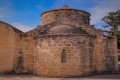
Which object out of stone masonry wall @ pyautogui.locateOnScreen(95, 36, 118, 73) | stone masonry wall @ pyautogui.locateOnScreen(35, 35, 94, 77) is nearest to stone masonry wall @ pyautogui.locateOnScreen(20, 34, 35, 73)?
stone masonry wall @ pyautogui.locateOnScreen(35, 35, 94, 77)

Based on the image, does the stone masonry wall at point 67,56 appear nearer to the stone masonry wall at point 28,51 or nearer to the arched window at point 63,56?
the arched window at point 63,56

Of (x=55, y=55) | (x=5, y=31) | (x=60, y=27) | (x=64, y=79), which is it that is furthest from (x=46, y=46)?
(x=5, y=31)

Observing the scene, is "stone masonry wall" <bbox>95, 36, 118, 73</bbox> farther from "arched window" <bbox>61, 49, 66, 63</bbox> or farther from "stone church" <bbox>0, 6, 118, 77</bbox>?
"arched window" <bbox>61, 49, 66, 63</bbox>

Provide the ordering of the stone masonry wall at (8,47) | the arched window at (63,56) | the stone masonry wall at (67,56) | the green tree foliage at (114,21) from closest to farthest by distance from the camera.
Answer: the stone masonry wall at (67,56), the arched window at (63,56), the stone masonry wall at (8,47), the green tree foliage at (114,21)

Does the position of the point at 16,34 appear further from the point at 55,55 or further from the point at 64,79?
the point at 64,79

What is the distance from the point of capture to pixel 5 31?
46.0 feet

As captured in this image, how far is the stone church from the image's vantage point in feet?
39.4

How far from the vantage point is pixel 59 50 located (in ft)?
39.6

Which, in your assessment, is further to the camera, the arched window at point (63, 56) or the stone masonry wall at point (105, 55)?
the stone masonry wall at point (105, 55)

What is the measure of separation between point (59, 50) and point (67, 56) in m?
0.67

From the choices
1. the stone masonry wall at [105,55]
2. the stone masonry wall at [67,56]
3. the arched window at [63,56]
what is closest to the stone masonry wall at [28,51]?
the stone masonry wall at [67,56]

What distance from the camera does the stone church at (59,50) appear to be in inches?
473

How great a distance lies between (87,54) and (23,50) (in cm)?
501

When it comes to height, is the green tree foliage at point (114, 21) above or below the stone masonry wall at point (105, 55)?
above
